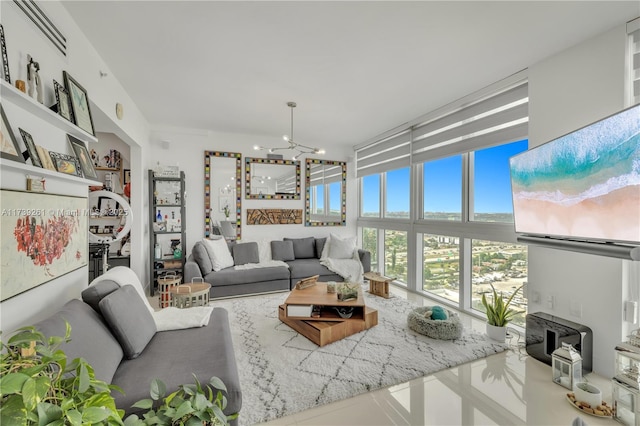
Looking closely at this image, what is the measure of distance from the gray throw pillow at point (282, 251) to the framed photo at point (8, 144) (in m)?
3.74

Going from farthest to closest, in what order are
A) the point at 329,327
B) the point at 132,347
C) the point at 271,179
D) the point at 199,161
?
1. the point at 271,179
2. the point at 199,161
3. the point at 329,327
4. the point at 132,347

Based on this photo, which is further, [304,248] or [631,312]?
[304,248]

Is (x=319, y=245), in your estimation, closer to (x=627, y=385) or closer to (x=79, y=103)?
(x=79, y=103)

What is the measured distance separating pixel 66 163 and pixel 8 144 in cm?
52

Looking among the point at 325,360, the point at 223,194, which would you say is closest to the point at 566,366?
the point at 325,360

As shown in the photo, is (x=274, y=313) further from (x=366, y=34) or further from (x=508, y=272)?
(x=366, y=34)

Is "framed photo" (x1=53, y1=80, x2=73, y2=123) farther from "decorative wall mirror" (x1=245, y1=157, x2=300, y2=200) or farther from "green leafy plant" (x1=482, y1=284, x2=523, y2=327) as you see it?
"green leafy plant" (x1=482, y1=284, x2=523, y2=327)

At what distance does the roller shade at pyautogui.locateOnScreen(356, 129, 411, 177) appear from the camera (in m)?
4.65

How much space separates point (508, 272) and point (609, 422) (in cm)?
164

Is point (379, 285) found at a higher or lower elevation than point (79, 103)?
lower

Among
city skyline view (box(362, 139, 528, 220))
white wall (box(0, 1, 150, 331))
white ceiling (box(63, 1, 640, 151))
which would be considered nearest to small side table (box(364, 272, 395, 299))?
city skyline view (box(362, 139, 528, 220))

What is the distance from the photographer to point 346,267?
4.73 meters

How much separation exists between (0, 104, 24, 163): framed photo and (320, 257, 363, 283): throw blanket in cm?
385

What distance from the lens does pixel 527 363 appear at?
2.46 metres
